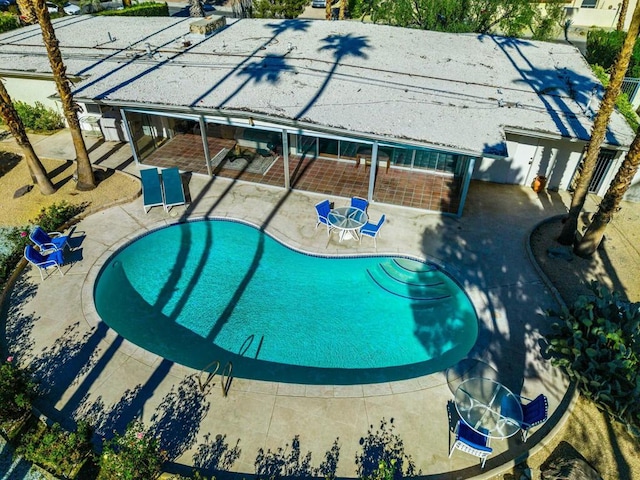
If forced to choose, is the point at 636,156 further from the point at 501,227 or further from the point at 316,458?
the point at 316,458

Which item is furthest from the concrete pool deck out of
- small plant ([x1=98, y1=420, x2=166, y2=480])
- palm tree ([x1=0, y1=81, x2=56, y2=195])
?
palm tree ([x1=0, y1=81, x2=56, y2=195])

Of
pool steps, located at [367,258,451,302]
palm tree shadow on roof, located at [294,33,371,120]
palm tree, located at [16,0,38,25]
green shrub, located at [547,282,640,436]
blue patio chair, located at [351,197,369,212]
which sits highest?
palm tree shadow on roof, located at [294,33,371,120]

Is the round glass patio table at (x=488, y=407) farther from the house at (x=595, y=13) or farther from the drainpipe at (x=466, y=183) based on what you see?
the house at (x=595, y=13)

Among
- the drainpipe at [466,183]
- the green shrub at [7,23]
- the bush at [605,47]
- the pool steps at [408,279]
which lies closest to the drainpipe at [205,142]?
the pool steps at [408,279]

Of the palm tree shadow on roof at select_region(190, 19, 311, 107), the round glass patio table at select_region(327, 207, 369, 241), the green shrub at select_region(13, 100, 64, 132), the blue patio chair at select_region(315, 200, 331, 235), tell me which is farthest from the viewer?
the green shrub at select_region(13, 100, 64, 132)

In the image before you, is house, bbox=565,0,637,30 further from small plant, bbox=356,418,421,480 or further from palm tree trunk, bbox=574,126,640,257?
small plant, bbox=356,418,421,480

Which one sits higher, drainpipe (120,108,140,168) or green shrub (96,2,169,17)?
green shrub (96,2,169,17)

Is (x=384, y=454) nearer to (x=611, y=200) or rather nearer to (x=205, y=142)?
(x=611, y=200)
